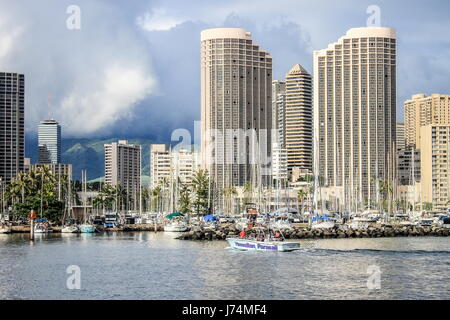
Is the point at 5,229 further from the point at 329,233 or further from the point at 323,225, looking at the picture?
the point at 329,233

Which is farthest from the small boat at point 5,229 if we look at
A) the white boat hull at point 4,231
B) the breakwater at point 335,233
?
the breakwater at point 335,233

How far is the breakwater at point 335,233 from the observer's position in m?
143

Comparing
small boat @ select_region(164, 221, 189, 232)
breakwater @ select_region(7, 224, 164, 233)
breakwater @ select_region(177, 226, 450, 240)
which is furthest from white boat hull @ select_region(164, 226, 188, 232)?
breakwater @ select_region(177, 226, 450, 240)

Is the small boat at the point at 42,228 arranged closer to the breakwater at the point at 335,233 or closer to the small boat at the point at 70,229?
the small boat at the point at 70,229

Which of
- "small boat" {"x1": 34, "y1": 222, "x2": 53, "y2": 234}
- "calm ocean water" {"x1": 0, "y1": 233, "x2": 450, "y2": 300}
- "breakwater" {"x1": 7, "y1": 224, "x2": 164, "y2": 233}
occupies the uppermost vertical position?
"small boat" {"x1": 34, "y1": 222, "x2": 53, "y2": 234}

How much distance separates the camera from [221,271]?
84.7 meters

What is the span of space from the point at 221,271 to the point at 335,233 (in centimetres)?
6699

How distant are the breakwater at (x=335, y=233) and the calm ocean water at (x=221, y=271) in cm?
1587

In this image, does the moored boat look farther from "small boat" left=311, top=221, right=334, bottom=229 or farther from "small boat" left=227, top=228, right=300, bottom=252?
"small boat" left=227, top=228, right=300, bottom=252

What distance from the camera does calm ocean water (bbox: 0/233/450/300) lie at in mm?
69500

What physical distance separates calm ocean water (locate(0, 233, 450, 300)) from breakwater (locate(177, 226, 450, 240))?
625 inches

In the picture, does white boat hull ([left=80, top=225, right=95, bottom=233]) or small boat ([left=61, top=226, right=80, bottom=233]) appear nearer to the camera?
small boat ([left=61, top=226, right=80, bottom=233])
